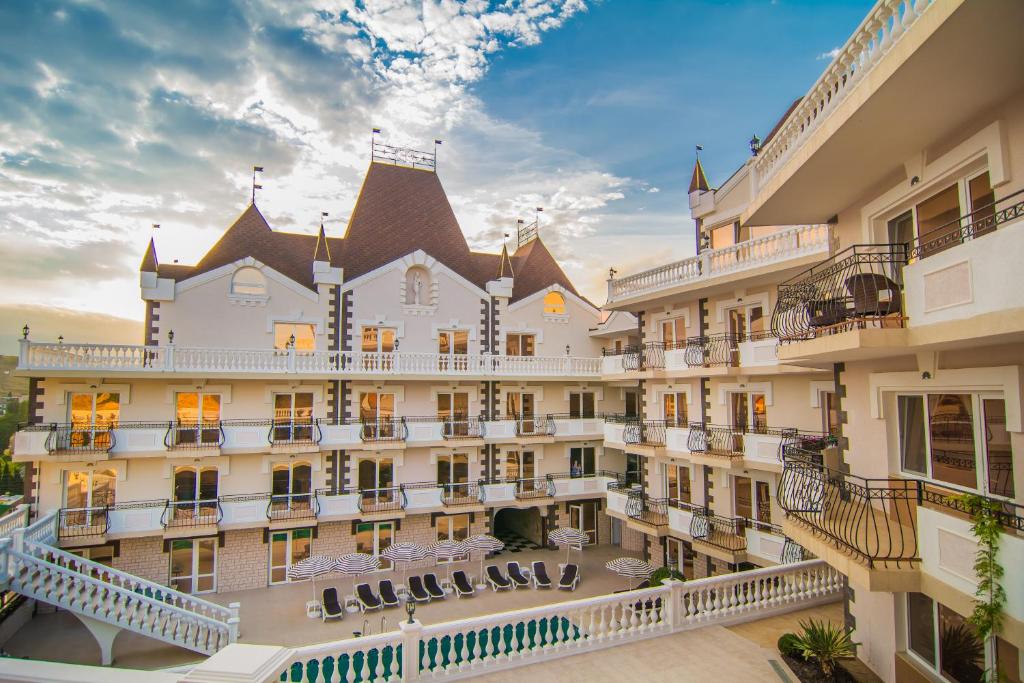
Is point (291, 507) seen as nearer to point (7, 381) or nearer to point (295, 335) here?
point (295, 335)

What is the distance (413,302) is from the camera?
69.3 ft

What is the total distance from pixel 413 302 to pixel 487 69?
8972mm

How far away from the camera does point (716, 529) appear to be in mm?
15859

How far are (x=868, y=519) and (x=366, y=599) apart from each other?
14.4 meters

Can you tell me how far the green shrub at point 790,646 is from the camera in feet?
27.8

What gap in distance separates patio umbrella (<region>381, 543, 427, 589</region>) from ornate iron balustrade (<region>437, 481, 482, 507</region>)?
1.89 metres

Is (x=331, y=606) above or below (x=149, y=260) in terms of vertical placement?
below

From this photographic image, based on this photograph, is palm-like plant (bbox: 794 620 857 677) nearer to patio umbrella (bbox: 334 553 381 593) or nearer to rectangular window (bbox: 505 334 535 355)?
patio umbrella (bbox: 334 553 381 593)

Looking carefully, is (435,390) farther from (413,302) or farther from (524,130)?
(524,130)

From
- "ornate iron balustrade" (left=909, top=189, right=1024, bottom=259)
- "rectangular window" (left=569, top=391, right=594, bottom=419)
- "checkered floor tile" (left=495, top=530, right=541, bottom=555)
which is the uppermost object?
"ornate iron balustrade" (left=909, top=189, right=1024, bottom=259)

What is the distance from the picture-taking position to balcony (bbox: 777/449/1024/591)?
19.1ft

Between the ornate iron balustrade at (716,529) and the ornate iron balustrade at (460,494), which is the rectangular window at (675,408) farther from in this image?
the ornate iron balustrade at (460,494)

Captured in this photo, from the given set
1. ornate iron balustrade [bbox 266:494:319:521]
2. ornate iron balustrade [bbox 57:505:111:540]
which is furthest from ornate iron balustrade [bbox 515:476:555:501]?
ornate iron balustrade [bbox 57:505:111:540]

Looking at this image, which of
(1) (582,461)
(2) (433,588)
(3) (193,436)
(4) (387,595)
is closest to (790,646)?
(2) (433,588)
